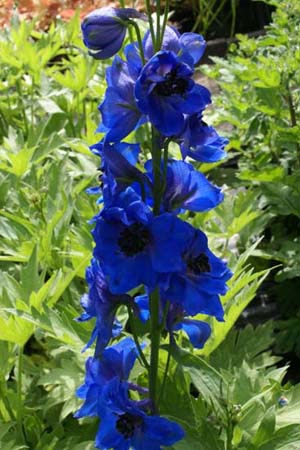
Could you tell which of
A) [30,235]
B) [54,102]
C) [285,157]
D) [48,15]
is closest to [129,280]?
[30,235]

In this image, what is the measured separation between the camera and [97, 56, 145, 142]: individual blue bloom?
1.27 m

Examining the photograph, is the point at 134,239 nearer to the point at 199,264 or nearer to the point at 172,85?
the point at 199,264

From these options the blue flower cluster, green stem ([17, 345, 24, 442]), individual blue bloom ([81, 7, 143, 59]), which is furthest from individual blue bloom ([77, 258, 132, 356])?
green stem ([17, 345, 24, 442])

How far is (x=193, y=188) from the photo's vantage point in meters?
1.29

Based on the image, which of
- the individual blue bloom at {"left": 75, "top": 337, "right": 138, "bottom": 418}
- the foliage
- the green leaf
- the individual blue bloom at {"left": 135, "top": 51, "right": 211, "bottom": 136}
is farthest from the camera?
the foliage

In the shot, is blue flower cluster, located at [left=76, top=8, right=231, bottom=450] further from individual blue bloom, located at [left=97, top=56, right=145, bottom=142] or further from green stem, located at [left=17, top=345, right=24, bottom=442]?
green stem, located at [left=17, top=345, right=24, bottom=442]

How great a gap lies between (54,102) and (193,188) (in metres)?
2.05

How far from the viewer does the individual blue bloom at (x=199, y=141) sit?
49.1 inches

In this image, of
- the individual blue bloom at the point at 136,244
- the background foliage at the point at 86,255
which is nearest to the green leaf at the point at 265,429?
the background foliage at the point at 86,255

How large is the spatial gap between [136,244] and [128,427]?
14.1 inches

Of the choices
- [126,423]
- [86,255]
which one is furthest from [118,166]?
[86,255]

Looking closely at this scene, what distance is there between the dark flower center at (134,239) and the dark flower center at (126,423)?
1.06ft

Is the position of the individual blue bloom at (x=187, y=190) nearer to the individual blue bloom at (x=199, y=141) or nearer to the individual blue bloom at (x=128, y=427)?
the individual blue bloom at (x=199, y=141)

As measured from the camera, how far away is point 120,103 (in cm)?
127
